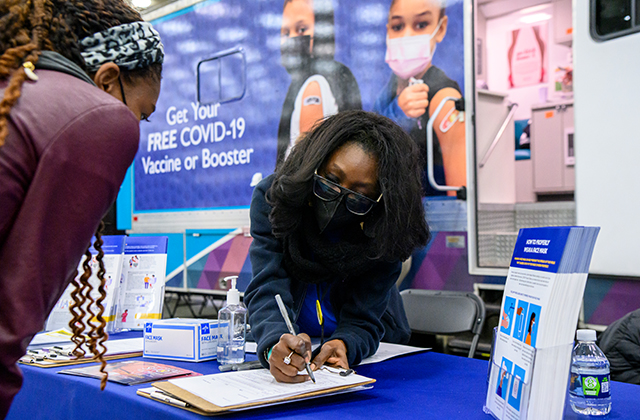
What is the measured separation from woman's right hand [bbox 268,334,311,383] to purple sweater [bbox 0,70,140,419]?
604mm

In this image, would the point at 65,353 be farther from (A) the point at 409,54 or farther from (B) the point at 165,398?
(A) the point at 409,54

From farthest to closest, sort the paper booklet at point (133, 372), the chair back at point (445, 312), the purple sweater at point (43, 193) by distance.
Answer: the chair back at point (445, 312), the paper booklet at point (133, 372), the purple sweater at point (43, 193)

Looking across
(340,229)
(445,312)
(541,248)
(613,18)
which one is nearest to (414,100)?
(613,18)

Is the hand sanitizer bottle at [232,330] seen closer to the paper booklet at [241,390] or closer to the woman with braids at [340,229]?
the woman with braids at [340,229]

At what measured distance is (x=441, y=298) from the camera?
2443 mm

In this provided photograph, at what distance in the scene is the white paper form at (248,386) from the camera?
1113 mm

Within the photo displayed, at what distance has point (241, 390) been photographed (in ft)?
3.87

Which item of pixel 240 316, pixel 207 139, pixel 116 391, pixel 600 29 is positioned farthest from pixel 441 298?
pixel 207 139

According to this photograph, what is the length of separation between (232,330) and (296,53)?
8.51 feet

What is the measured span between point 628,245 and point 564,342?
1.74m

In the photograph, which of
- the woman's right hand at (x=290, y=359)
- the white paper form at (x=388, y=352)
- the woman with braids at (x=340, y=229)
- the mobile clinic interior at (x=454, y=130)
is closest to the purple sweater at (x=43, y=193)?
the woman's right hand at (x=290, y=359)

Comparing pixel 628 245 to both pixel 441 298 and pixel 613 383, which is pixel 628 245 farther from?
pixel 613 383

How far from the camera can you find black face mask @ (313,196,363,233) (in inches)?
62.2

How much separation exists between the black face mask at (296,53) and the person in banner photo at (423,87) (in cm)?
62
